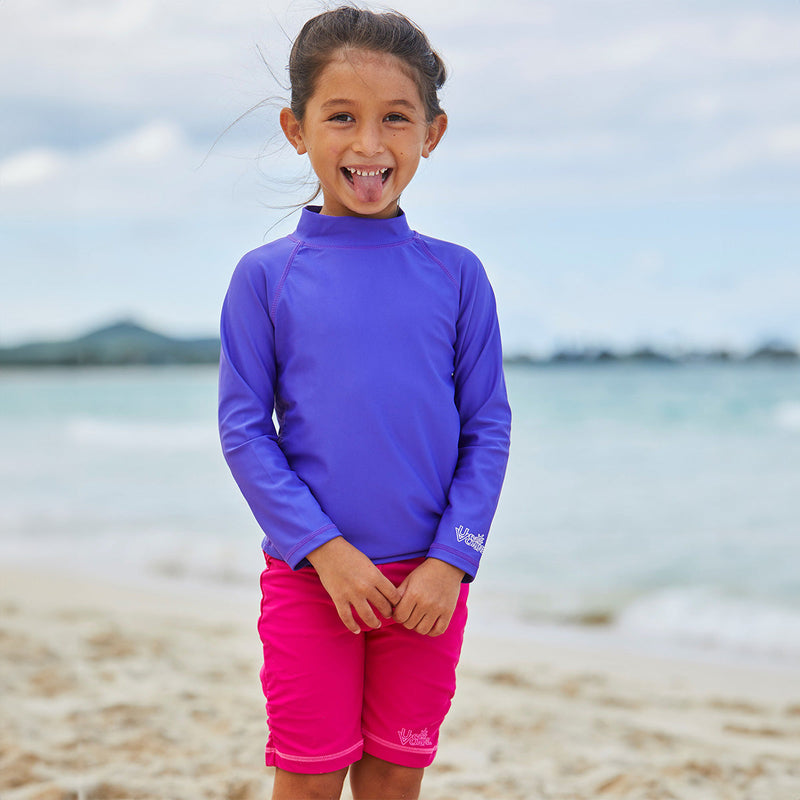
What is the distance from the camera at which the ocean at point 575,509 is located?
17.3ft

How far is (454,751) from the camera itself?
2922 mm

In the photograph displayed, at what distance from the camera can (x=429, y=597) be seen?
4.83 feet

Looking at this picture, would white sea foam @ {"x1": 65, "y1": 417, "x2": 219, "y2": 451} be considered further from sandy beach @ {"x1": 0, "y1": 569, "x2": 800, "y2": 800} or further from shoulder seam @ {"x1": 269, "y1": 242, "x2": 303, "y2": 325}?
shoulder seam @ {"x1": 269, "y1": 242, "x2": 303, "y2": 325}

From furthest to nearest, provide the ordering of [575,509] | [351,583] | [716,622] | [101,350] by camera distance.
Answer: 1. [101,350]
2. [575,509]
3. [716,622]
4. [351,583]

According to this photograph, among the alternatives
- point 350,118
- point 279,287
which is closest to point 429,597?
point 279,287

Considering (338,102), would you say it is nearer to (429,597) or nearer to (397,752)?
(429,597)

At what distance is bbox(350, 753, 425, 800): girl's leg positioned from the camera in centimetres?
160

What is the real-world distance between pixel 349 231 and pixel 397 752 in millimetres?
927

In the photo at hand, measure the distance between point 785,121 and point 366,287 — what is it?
15738 mm

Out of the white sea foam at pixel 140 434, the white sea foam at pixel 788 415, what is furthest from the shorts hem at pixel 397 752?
the white sea foam at pixel 788 415

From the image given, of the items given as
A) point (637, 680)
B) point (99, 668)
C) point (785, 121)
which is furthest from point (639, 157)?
point (99, 668)

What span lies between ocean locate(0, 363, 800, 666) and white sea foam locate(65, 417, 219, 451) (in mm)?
67

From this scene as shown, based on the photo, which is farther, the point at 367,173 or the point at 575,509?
the point at 575,509

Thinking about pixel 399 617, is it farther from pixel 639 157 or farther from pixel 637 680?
pixel 639 157
